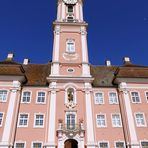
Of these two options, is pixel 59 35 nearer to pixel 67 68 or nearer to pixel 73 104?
pixel 67 68

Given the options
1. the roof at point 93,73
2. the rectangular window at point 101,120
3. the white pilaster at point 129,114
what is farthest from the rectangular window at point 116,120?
the roof at point 93,73

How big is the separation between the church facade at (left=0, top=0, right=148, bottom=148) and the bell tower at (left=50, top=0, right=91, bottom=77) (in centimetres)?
13

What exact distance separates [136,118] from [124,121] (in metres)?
1.50

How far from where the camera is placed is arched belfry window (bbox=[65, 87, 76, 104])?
89.0 feet

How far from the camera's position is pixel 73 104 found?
87.7 ft

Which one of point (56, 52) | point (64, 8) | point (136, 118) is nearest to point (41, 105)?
point (56, 52)

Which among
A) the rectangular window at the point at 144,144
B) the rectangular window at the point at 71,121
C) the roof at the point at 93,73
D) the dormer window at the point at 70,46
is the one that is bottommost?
the rectangular window at the point at 144,144

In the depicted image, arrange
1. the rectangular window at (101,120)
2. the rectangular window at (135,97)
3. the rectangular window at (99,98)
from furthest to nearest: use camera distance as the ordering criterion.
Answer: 1. the rectangular window at (99,98)
2. the rectangular window at (135,97)
3. the rectangular window at (101,120)

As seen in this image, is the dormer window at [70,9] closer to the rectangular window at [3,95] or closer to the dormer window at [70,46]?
the dormer window at [70,46]

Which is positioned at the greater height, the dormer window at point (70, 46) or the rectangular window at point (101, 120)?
the dormer window at point (70, 46)

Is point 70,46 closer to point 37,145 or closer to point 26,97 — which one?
point 26,97

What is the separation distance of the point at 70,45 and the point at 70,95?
8.31 m

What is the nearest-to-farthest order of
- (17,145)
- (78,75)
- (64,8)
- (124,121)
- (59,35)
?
(17,145)
(124,121)
(78,75)
(59,35)
(64,8)

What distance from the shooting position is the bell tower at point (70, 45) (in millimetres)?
29609
